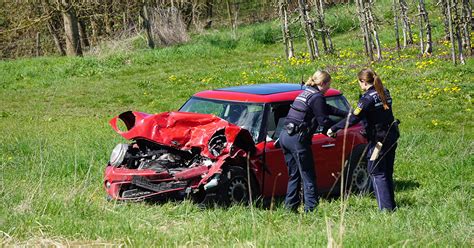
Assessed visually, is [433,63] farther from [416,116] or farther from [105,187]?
[105,187]

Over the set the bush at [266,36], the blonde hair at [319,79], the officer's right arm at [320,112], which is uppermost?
the blonde hair at [319,79]

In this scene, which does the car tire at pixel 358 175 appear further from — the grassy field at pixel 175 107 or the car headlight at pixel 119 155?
the car headlight at pixel 119 155

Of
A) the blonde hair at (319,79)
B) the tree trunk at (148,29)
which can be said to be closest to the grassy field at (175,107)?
the blonde hair at (319,79)

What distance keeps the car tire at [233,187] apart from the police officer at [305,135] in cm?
52

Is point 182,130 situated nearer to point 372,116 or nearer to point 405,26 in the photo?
point 372,116

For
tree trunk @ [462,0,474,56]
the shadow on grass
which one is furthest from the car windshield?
tree trunk @ [462,0,474,56]

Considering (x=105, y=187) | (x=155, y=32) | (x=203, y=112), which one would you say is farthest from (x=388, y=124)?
(x=155, y=32)

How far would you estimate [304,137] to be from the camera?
8.71 m

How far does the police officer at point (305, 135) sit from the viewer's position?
8.71 metres

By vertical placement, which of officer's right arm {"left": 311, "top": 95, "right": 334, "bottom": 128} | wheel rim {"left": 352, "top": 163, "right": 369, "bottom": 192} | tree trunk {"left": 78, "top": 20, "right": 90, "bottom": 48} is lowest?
tree trunk {"left": 78, "top": 20, "right": 90, "bottom": 48}

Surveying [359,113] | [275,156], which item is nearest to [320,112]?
[359,113]

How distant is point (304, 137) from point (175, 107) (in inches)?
→ 440

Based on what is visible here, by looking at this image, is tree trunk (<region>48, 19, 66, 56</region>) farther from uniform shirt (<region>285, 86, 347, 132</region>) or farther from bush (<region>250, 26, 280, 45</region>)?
uniform shirt (<region>285, 86, 347, 132</region>)

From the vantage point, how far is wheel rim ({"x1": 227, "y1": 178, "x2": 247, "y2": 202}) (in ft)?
29.0
